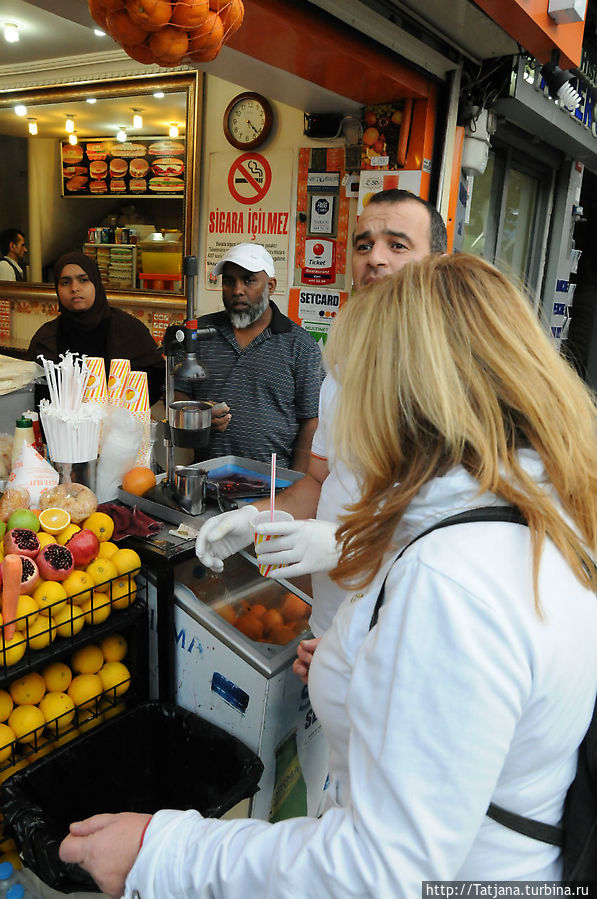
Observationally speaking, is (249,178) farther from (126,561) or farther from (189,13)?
(126,561)

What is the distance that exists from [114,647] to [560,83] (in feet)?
15.3

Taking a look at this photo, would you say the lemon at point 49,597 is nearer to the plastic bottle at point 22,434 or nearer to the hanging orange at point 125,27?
the plastic bottle at point 22,434

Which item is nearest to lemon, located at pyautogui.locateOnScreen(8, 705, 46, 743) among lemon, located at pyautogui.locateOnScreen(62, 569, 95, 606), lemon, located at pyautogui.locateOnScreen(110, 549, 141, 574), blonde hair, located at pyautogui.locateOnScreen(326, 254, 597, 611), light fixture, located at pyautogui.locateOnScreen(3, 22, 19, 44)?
lemon, located at pyautogui.locateOnScreen(62, 569, 95, 606)

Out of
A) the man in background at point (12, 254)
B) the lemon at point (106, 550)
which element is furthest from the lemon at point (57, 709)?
the man in background at point (12, 254)

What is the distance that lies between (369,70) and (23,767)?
3.45 m

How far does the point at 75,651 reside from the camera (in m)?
1.63

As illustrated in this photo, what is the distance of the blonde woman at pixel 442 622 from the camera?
77 centimetres

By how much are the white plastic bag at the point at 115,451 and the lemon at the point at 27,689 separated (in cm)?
61

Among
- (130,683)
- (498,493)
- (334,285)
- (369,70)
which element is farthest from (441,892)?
(334,285)

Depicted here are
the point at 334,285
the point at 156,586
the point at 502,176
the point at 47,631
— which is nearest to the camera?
the point at 47,631

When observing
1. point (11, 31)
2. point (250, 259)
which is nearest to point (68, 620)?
point (250, 259)

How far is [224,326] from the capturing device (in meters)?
3.31

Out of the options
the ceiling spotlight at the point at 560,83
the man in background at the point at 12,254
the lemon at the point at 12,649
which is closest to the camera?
the lemon at the point at 12,649

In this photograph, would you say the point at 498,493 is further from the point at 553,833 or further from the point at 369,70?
the point at 369,70
